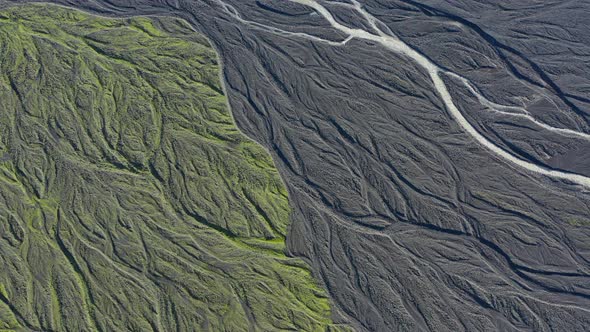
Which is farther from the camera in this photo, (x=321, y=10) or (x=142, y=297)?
(x=321, y=10)

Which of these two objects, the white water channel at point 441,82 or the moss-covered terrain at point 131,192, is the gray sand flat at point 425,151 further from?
the moss-covered terrain at point 131,192

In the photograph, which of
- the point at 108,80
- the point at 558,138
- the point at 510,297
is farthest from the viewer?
the point at 108,80

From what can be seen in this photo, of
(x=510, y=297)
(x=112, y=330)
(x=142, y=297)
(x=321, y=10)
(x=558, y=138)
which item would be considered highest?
(x=321, y=10)

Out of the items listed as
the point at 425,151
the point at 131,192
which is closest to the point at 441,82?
the point at 425,151

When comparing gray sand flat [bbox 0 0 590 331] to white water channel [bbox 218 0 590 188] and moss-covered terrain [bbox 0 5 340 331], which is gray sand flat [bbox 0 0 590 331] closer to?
white water channel [bbox 218 0 590 188]

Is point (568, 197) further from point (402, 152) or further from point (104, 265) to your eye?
point (104, 265)

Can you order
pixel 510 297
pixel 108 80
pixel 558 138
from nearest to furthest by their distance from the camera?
1. pixel 510 297
2. pixel 558 138
3. pixel 108 80

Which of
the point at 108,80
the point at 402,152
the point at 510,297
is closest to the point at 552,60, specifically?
the point at 402,152
